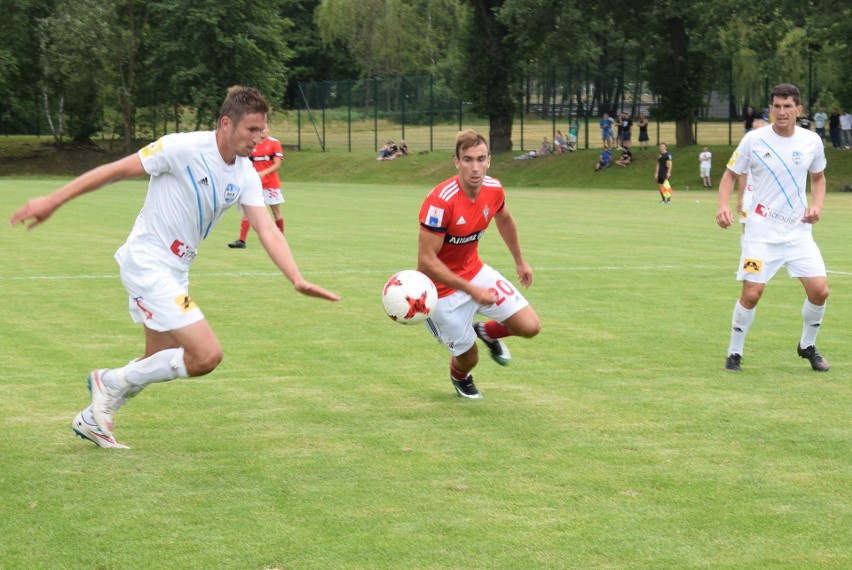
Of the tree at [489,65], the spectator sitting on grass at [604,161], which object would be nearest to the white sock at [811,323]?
the spectator sitting on grass at [604,161]

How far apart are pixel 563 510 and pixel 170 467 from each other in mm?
2137

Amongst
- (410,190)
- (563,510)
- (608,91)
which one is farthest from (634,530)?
(608,91)

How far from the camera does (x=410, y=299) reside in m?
7.85

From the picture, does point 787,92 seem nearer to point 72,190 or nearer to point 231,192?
point 231,192

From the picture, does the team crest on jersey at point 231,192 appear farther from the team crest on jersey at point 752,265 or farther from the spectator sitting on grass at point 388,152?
the spectator sitting on grass at point 388,152

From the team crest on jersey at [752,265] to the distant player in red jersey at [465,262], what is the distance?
2044 mm

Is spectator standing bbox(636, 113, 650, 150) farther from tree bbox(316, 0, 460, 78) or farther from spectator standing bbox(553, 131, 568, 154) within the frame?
tree bbox(316, 0, 460, 78)

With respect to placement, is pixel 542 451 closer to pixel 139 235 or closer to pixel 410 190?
pixel 139 235

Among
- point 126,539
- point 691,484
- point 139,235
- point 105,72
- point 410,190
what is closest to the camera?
point 126,539

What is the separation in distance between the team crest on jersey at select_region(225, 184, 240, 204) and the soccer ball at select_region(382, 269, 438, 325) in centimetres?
145

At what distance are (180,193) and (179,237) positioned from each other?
0.25 metres

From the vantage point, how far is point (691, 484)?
616 cm

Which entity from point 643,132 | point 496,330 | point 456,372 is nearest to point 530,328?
point 496,330

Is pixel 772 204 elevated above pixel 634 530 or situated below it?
above
